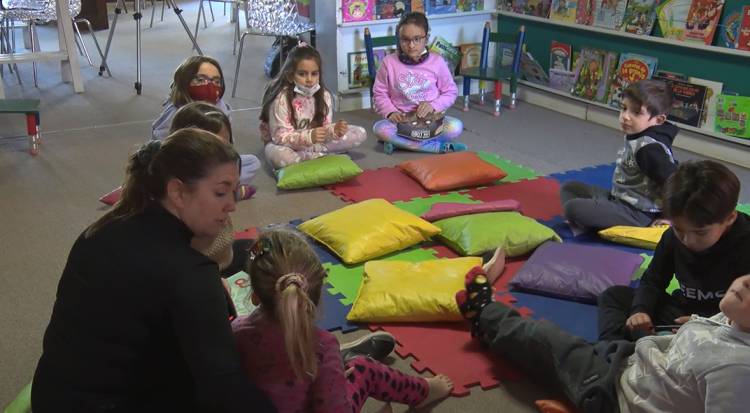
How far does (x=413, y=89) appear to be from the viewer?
466 centimetres

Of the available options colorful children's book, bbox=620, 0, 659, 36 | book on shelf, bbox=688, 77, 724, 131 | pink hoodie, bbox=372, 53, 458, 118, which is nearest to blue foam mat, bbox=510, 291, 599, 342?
pink hoodie, bbox=372, 53, 458, 118

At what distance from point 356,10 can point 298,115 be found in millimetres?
1336

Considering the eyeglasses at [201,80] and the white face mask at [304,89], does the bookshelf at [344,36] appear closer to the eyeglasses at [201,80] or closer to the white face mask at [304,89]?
the white face mask at [304,89]

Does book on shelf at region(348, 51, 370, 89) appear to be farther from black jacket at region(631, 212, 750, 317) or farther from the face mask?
black jacket at region(631, 212, 750, 317)

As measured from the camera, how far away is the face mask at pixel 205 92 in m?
3.54

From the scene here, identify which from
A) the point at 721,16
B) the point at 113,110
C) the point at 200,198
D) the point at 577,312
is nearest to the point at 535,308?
the point at 577,312

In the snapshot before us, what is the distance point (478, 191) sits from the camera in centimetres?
380

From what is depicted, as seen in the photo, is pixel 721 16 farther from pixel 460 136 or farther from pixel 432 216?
pixel 432 216

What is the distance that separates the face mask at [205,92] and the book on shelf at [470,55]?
261 cm

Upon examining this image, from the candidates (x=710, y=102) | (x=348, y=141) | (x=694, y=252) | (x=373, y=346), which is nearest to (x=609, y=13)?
(x=710, y=102)

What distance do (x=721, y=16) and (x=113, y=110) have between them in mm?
3988

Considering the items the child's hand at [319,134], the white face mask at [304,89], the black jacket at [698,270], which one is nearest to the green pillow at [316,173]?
the child's hand at [319,134]

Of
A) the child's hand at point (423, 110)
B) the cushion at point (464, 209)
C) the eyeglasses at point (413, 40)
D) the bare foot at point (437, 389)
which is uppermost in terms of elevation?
the eyeglasses at point (413, 40)

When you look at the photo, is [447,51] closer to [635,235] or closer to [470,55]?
[470,55]
